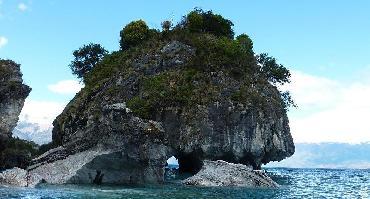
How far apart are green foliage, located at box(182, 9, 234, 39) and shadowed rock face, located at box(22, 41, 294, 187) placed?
31.1 feet

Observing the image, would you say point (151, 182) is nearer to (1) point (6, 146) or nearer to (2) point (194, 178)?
(2) point (194, 178)

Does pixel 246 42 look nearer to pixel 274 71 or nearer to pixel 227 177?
pixel 274 71

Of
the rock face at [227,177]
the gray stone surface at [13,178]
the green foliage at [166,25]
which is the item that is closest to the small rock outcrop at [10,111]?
the gray stone surface at [13,178]

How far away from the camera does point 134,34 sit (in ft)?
287

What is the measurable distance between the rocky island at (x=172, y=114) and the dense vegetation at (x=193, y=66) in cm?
16

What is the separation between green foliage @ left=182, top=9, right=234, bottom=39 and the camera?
276ft

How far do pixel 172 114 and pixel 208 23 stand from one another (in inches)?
1086

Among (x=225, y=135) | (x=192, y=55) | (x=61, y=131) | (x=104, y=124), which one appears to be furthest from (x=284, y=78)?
(x=104, y=124)

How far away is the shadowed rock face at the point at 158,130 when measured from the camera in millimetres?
47594

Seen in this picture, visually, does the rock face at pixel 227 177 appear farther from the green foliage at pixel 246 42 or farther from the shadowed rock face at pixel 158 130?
the green foliage at pixel 246 42

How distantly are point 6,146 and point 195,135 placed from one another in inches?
875

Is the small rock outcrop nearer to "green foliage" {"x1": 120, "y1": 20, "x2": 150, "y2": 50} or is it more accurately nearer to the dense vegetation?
the dense vegetation

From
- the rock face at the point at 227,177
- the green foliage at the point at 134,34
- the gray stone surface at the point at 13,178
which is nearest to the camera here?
the gray stone surface at the point at 13,178

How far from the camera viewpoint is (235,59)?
243 ft
